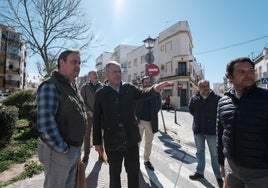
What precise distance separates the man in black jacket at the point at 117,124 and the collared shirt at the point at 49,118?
36.1 inches

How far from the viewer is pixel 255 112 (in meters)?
2.20

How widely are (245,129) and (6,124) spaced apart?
6.43m

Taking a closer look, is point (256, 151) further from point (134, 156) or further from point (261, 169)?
point (134, 156)

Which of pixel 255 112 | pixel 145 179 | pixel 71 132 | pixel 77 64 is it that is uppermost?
pixel 77 64

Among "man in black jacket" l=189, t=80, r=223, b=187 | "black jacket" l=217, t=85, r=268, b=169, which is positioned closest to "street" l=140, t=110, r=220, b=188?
"man in black jacket" l=189, t=80, r=223, b=187

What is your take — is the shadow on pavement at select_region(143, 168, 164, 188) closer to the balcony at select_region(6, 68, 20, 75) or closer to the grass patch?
the grass patch

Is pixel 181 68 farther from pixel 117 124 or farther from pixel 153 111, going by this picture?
pixel 117 124

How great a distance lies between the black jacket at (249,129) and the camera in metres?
2.18

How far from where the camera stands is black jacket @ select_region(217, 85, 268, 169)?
7.15 ft

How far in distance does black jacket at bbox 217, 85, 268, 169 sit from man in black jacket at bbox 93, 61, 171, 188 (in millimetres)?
1015

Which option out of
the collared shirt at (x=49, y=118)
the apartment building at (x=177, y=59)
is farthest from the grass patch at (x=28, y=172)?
the apartment building at (x=177, y=59)

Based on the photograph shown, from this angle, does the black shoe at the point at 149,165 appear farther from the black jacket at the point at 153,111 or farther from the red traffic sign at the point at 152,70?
the red traffic sign at the point at 152,70

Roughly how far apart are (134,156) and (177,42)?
110ft

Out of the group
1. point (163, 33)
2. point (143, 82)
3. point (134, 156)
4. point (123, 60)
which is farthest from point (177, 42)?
point (134, 156)
